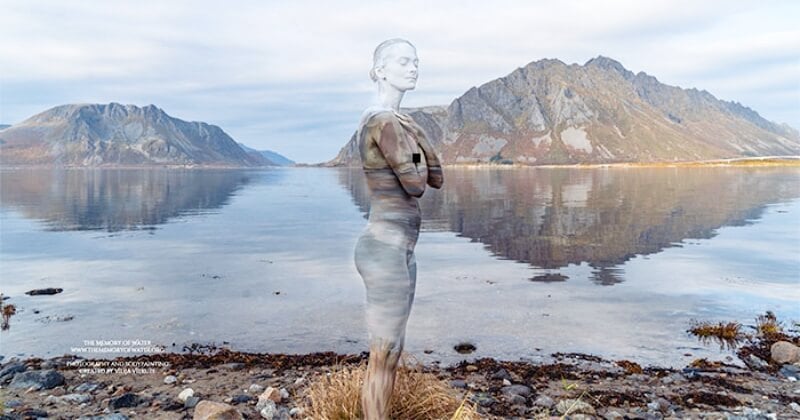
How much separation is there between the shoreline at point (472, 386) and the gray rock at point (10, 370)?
136mm

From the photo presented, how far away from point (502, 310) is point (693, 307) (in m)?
5.40

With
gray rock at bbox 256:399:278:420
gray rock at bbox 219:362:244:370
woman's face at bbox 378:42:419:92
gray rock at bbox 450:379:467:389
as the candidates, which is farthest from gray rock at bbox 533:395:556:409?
woman's face at bbox 378:42:419:92

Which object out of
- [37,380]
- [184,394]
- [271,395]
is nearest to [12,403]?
[37,380]

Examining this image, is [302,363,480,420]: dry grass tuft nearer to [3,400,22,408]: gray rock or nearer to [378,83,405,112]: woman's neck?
[378,83,405,112]: woman's neck

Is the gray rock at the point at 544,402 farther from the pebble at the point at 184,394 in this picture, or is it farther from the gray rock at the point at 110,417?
the gray rock at the point at 110,417

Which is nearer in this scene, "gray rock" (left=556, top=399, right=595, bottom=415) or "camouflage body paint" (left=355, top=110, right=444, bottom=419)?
"camouflage body paint" (left=355, top=110, right=444, bottom=419)

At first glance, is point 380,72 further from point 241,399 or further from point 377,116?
point 241,399

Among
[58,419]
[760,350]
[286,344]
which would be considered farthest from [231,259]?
[760,350]

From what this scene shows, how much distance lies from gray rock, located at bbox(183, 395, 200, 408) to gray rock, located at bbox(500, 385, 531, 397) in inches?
196

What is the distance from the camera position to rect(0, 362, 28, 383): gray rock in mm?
10812

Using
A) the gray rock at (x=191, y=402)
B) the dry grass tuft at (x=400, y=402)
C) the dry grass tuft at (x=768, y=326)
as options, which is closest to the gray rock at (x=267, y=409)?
the gray rock at (x=191, y=402)

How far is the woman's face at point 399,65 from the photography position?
6.55 metres

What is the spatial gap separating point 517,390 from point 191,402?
5.31 metres

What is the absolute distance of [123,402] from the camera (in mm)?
9461
